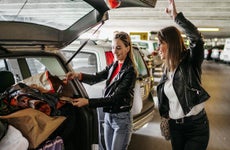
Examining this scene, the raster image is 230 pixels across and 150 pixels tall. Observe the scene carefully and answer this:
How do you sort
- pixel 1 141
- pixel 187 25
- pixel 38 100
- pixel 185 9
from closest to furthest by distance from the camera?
pixel 1 141
pixel 38 100
pixel 187 25
pixel 185 9

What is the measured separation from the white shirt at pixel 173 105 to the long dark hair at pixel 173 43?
0.14 metres

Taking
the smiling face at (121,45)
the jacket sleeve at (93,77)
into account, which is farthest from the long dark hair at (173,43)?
the jacket sleeve at (93,77)

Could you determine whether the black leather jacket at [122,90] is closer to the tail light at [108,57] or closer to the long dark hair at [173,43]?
the long dark hair at [173,43]

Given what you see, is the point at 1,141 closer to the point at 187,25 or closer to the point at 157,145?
the point at 187,25

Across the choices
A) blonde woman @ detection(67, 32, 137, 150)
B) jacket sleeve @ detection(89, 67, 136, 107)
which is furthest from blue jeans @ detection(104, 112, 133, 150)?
jacket sleeve @ detection(89, 67, 136, 107)

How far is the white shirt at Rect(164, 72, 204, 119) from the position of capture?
8.37ft

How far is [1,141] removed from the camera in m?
1.50

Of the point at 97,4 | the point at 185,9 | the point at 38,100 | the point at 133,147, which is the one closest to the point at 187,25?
the point at 97,4

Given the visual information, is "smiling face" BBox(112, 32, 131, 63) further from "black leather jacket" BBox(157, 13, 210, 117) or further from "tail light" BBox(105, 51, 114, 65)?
"tail light" BBox(105, 51, 114, 65)

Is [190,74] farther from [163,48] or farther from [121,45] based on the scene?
[121,45]

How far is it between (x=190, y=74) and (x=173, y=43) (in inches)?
12.5

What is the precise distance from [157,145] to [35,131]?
3.33 m

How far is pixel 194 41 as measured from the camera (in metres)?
2.50

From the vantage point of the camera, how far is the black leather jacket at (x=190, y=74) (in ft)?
8.20
